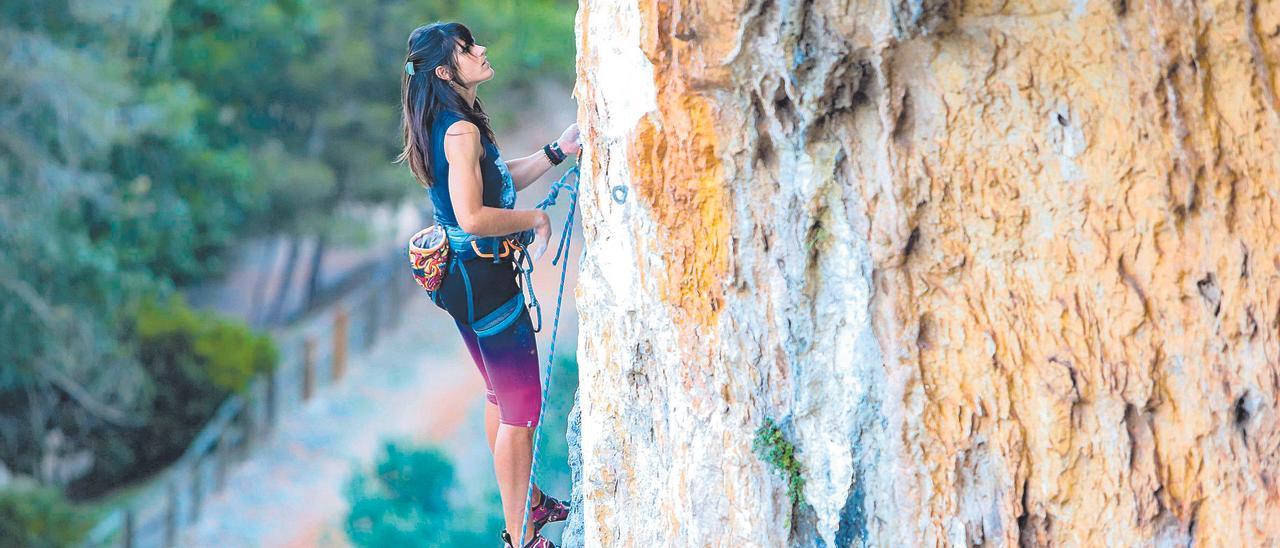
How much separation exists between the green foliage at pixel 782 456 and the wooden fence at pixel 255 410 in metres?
10.4

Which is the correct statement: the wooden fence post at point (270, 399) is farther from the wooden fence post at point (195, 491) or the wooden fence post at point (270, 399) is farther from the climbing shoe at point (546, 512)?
the climbing shoe at point (546, 512)

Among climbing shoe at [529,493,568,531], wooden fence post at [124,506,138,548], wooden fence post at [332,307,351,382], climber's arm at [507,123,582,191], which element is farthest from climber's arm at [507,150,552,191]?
wooden fence post at [332,307,351,382]

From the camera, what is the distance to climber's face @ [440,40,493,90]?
430 centimetres

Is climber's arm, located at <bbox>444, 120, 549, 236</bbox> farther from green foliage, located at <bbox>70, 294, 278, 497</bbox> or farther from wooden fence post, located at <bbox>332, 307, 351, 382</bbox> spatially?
wooden fence post, located at <bbox>332, 307, 351, 382</bbox>

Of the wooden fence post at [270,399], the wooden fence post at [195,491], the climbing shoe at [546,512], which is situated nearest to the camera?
the climbing shoe at [546,512]

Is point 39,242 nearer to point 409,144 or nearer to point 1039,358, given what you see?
point 409,144

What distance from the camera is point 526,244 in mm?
4609

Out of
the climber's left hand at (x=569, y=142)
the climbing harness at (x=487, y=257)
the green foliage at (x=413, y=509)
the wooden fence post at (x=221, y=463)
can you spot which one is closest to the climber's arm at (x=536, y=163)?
the climber's left hand at (x=569, y=142)

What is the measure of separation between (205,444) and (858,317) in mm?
12345

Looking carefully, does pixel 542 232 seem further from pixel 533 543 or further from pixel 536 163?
pixel 533 543

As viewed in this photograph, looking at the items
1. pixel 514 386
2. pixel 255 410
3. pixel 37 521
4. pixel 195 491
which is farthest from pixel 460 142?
pixel 255 410

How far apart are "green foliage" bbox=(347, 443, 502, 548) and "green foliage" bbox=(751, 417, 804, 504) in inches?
165

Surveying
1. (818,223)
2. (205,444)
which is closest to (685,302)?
(818,223)

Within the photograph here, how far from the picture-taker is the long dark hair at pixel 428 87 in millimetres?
4273
